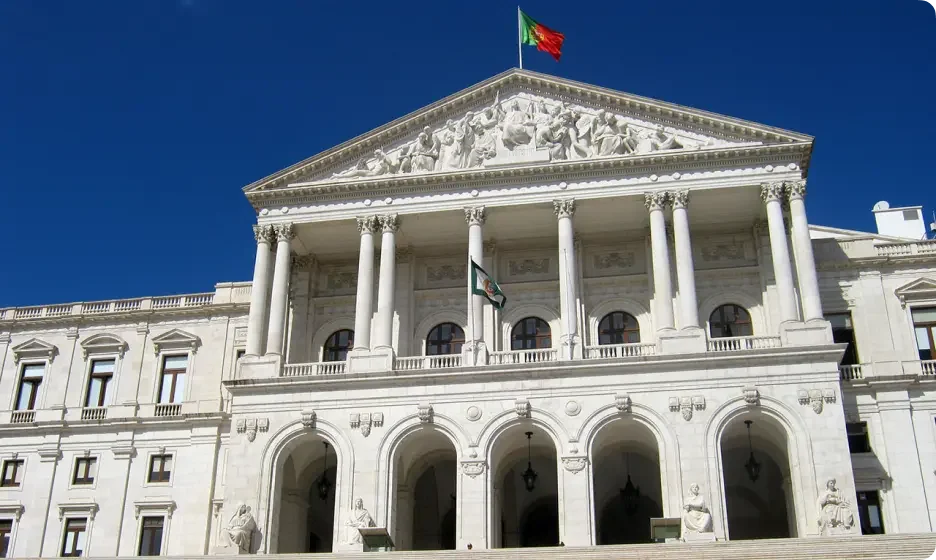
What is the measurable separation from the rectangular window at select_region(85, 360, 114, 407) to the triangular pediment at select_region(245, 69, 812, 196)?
38.0 feet

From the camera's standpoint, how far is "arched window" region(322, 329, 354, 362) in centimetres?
4456

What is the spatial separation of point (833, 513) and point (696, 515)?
4197 mm

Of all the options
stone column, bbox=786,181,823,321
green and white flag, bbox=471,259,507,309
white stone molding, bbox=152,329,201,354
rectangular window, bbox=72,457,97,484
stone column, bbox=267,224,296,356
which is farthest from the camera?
white stone molding, bbox=152,329,201,354

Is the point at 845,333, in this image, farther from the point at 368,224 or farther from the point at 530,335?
the point at 368,224

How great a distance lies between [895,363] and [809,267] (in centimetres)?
635

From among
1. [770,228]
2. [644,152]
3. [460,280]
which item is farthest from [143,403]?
[770,228]

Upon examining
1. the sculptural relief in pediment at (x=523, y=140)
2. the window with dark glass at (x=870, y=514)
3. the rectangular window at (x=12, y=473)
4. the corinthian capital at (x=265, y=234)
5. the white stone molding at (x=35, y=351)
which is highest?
the sculptural relief in pediment at (x=523, y=140)

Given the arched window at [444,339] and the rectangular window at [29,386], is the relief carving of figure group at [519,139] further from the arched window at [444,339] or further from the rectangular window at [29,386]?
the rectangular window at [29,386]

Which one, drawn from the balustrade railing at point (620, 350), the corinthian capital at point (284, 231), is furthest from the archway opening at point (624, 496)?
the corinthian capital at point (284, 231)

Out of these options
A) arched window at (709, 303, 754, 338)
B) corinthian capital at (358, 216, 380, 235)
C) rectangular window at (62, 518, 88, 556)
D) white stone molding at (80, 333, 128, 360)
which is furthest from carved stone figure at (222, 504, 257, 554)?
arched window at (709, 303, 754, 338)

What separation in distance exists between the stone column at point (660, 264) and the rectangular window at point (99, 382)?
2448 centimetres

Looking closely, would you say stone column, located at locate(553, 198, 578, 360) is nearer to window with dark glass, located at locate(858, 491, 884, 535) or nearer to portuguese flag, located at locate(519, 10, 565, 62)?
portuguese flag, located at locate(519, 10, 565, 62)

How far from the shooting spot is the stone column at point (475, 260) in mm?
39062

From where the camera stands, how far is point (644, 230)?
142ft
